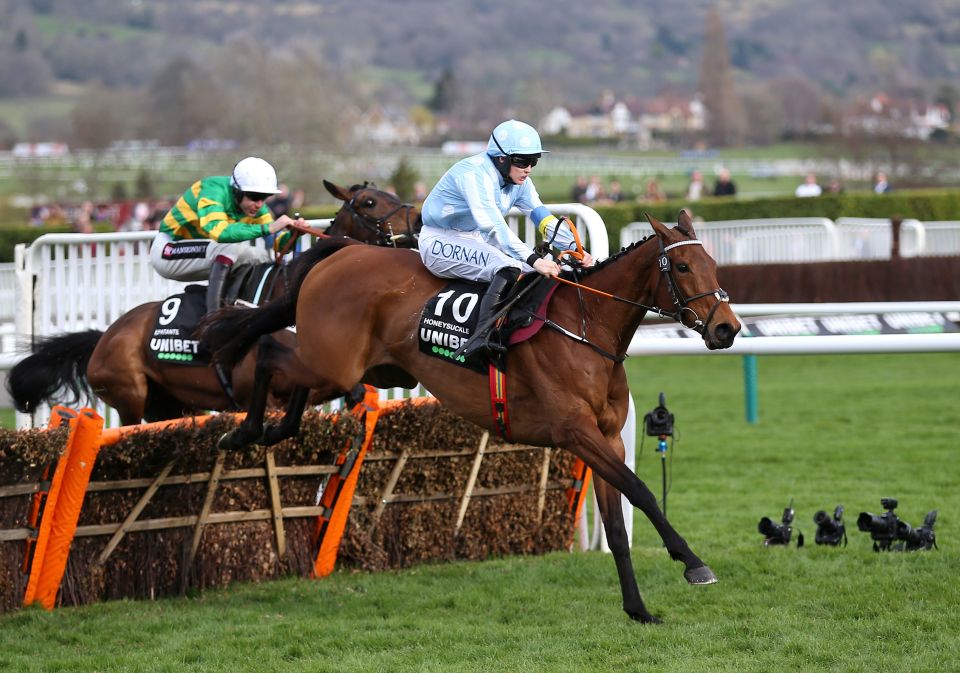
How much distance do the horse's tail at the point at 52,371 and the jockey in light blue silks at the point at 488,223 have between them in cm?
287

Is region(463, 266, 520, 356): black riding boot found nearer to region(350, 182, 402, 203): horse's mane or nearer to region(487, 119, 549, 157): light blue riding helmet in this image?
region(487, 119, 549, 157): light blue riding helmet

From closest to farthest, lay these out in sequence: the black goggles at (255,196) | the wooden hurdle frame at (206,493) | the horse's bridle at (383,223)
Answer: the wooden hurdle frame at (206,493), the horse's bridle at (383,223), the black goggles at (255,196)

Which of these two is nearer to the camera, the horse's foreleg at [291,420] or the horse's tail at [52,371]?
the horse's foreleg at [291,420]

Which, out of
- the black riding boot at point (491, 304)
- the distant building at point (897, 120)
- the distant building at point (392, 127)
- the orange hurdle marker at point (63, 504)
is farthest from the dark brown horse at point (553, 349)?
the distant building at point (392, 127)

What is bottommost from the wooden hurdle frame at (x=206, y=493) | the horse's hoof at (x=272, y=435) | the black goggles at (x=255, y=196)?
the wooden hurdle frame at (x=206, y=493)

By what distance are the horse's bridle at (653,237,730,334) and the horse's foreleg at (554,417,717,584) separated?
0.62 metres

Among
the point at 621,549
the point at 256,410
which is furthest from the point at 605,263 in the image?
the point at 256,410

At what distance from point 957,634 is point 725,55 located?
103 m

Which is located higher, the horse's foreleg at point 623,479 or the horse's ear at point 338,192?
the horse's ear at point 338,192

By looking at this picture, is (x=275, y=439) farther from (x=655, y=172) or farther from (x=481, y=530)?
(x=655, y=172)

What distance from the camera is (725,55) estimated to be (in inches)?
4124

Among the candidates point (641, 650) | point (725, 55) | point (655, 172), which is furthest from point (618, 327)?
point (725, 55)

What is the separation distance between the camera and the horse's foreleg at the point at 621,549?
5.85 meters

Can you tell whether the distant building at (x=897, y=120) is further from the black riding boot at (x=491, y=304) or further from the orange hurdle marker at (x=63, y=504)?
the orange hurdle marker at (x=63, y=504)
